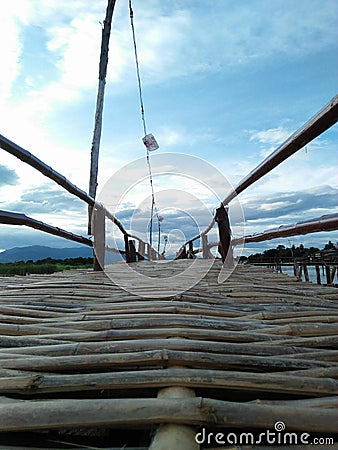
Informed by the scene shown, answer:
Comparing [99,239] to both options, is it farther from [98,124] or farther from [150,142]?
[98,124]

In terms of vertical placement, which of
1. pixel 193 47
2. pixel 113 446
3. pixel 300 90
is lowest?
pixel 113 446

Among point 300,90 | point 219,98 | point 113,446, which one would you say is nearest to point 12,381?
point 113,446

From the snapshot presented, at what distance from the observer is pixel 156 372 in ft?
1.52

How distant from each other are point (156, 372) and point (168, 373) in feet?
0.06

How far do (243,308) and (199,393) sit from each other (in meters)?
0.46

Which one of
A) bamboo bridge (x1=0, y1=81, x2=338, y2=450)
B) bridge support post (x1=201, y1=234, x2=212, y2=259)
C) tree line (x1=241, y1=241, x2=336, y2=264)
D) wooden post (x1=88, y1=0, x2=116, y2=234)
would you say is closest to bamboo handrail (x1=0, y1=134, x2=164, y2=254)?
bamboo bridge (x1=0, y1=81, x2=338, y2=450)

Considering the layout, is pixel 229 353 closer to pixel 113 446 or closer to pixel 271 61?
pixel 113 446

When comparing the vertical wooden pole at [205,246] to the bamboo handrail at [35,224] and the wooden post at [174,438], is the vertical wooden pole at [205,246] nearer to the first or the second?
the bamboo handrail at [35,224]

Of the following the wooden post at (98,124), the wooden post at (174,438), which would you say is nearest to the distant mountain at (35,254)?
the wooden post at (98,124)

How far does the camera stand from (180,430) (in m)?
0.36

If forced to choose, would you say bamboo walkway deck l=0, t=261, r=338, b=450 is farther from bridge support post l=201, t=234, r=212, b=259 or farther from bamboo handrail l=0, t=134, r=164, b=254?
bridge support post l=201, t=234, r=212, b=259

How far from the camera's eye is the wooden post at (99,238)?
2.24m

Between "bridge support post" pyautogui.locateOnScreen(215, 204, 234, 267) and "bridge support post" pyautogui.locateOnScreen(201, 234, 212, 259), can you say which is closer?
"bridge support post" pyautogui.locateOnScreen(215, 204, 234, 267)

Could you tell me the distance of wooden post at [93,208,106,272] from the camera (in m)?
2.24
